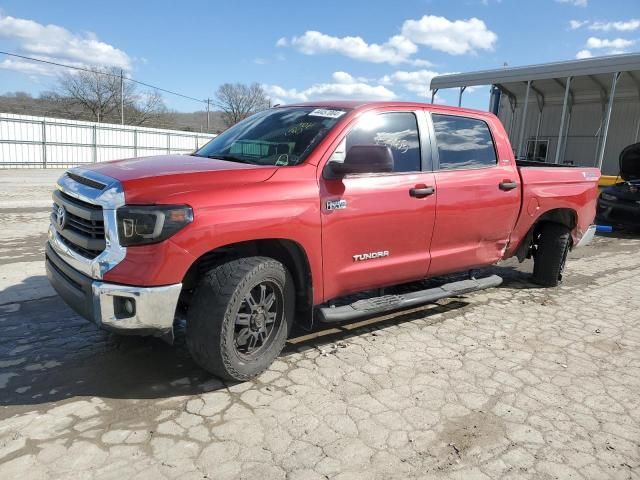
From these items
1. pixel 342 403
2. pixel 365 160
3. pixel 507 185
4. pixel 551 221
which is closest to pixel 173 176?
pixel 365 160

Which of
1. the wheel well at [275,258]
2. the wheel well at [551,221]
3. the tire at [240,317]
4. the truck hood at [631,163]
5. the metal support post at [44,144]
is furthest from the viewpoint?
the metal support post at [44,144]

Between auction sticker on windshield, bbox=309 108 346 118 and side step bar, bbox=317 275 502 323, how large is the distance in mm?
1486

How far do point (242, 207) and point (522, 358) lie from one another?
2581 mm

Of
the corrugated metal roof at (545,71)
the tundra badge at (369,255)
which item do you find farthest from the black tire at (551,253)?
the corrugated metal roof at (545,71)

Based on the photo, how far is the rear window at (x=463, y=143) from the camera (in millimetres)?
4450

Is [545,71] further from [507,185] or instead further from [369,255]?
[369,255]

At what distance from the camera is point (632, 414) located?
318cm

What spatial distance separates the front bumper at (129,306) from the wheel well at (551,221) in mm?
4147

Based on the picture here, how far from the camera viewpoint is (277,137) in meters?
3.92

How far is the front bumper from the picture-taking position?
2811 millimetres

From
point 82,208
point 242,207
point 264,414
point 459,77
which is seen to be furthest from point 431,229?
point 459,77

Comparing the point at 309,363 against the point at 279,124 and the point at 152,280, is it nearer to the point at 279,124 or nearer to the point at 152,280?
the point at 152,280

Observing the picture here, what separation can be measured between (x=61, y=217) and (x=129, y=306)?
3.35 ft

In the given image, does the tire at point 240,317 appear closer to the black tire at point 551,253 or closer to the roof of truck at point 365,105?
the roof of truck at point 365,105
